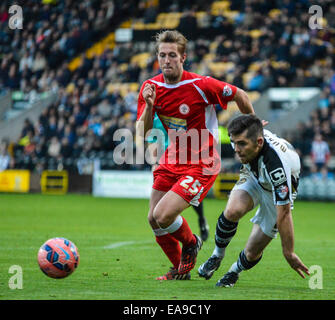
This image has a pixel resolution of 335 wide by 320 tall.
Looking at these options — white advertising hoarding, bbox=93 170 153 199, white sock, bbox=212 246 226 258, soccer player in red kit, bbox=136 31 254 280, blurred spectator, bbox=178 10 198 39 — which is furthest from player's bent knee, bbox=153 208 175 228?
blurred spectator, bbox=178 10 198 39

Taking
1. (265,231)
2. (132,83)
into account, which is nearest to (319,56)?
(132,83)

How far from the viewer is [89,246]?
10.0 metres

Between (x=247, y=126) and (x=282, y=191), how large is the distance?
2.05 ft

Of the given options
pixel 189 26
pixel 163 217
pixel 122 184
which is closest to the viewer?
pixel 163 217

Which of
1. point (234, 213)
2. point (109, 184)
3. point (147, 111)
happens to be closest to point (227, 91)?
point (147, 111)

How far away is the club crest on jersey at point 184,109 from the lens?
717 centimetres

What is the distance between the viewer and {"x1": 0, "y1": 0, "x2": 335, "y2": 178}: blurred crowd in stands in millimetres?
22906

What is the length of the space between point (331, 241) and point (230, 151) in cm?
1068

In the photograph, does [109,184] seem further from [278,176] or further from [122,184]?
[278,176]

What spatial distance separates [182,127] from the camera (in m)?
7.20

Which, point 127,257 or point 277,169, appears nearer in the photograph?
point 277,169

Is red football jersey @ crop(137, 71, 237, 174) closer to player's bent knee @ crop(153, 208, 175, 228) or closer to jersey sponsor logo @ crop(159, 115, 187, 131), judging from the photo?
jersey sponsor logo @ crop(159, 115, 187, 131)

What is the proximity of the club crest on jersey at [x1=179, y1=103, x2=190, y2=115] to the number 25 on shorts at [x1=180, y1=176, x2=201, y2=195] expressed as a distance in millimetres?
660
